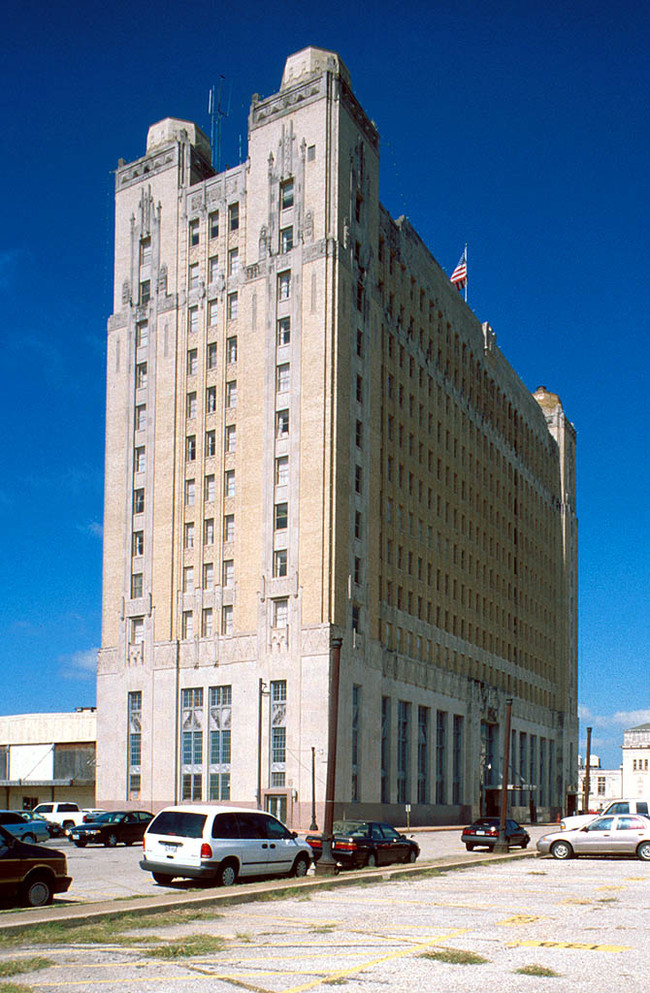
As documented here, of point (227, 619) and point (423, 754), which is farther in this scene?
point (423, 754)

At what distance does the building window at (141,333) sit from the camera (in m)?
77.9

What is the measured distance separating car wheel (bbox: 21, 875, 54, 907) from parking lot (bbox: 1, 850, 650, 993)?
316 centimetres

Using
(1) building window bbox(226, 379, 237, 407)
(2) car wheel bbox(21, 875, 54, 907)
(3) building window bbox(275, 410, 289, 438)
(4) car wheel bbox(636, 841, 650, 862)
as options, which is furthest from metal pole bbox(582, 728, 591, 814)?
(2) car wheel bbox(21, 875, 54, 907)

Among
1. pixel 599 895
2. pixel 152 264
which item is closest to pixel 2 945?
pixel 599 895

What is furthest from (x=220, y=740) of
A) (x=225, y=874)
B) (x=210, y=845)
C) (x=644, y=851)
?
(x=210, y=845)

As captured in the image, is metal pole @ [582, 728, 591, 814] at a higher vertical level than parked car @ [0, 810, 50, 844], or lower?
lower

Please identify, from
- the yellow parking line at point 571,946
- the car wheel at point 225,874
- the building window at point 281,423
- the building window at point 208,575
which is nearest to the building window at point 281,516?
the building window at point 281,423

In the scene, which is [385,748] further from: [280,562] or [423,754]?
[280,562]

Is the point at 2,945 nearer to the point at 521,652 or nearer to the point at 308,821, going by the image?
the point at 308,821

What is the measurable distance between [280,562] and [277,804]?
1415 centimetres

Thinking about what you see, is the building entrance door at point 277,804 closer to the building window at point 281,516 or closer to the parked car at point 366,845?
the building window at point 281,516

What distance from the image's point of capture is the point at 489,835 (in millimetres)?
43281

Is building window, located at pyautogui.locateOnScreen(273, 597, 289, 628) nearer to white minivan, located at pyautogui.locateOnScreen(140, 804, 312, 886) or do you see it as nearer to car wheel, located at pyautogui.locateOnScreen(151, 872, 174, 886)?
white minivan, located at pyautogui.locateOnScreen(140, 804, 312, 886)

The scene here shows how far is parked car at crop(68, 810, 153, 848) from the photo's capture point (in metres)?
44.2
